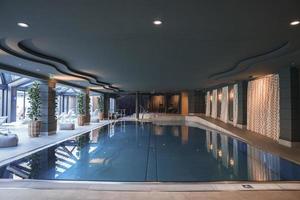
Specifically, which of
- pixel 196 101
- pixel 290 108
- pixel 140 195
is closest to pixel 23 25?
pixel 140 195

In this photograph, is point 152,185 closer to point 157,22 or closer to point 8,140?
point 157,22

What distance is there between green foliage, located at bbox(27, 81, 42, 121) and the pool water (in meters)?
2.81

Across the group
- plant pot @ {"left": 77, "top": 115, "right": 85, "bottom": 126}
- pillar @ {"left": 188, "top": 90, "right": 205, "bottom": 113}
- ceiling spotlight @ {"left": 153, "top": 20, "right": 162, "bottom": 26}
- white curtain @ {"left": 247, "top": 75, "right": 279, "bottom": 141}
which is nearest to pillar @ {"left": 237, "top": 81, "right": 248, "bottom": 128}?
white curtain @ {"left": 247, "top": 75, "right": 279, "bottom": 141}

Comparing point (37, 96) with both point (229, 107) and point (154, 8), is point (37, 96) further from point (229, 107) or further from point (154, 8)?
point (229, 107)

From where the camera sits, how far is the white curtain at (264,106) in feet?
31.4

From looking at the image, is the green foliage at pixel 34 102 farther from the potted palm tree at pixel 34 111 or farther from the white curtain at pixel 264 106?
the white curtain at pixel 264 106

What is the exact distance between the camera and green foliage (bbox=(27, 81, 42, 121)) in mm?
10581

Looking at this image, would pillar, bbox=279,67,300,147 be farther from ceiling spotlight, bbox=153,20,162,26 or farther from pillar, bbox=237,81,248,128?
ceiling spotlight, bbox=153,20,162,26

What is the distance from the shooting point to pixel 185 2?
322 cm

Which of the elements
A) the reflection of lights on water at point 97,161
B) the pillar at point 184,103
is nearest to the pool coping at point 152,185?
the reflection of lights on water at point 97,161

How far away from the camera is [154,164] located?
6.28m

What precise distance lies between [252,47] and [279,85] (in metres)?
3.77

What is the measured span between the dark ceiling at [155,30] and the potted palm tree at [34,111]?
3.14 meters

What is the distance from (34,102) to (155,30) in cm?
803
